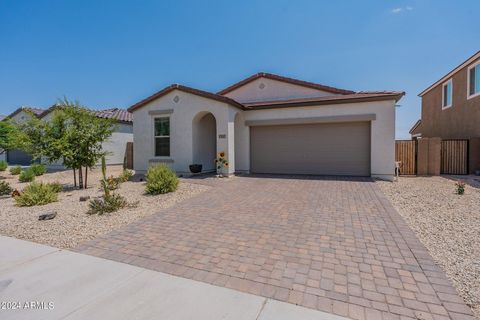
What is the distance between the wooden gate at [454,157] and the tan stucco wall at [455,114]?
1891 mm

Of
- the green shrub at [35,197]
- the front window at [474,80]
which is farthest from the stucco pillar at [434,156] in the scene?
the green shrub at [35,197]

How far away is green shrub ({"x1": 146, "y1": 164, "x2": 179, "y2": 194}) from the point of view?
893 cm

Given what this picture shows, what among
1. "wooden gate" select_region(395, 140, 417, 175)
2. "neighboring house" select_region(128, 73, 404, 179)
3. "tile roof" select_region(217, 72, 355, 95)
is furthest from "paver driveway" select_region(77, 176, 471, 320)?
"tile roof" select_region(217, 72, 355, 95)

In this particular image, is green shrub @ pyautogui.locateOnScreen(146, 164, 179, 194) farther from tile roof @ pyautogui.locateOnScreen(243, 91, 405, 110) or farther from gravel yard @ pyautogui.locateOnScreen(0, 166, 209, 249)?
tile roof @ pyautogui.locateOnScreen(243, 91, 405, 110)

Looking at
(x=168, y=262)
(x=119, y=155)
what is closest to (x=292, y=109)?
(x=168, y=262)

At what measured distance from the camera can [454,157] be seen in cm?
1382

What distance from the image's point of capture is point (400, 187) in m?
9.95

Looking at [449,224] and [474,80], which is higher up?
[474,80]

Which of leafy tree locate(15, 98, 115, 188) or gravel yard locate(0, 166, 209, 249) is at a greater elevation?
leafy tree locate(15, 98, 115, 188)

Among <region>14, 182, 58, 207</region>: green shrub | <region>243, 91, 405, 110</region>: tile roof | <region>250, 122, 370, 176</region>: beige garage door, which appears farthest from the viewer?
<region>250, 122, 370, 176</region>: beige garage door

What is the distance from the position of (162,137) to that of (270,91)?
7.77 metres

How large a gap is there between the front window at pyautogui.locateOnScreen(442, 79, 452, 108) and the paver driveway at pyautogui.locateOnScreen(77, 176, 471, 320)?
16.4 m

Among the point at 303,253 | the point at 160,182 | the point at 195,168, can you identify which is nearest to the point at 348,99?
the point at 195,168

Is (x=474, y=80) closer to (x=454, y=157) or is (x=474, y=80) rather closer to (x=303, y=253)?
(x=454, y=157)
